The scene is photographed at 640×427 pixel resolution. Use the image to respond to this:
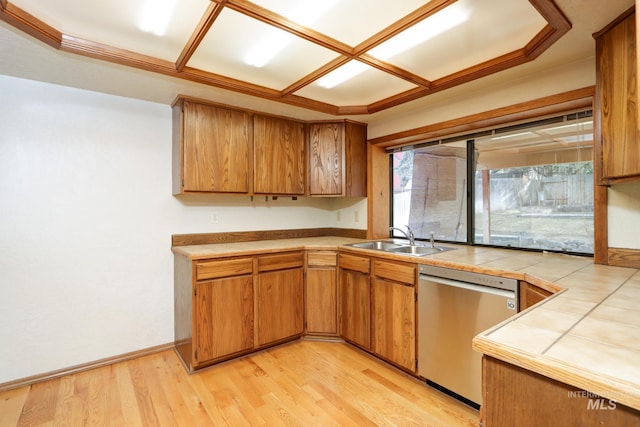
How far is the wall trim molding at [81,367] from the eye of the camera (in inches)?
85.2

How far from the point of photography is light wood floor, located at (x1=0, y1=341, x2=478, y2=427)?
72.1 inches

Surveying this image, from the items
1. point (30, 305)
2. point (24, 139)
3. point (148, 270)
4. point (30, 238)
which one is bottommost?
point (30, 305)

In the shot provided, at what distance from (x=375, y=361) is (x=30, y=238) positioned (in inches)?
110

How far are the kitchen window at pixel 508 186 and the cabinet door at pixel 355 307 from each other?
3.11ft

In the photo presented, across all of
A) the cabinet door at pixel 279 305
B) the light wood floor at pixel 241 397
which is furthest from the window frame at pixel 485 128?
the light wood floor at pixel 241 397

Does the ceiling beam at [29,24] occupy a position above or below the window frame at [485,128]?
above

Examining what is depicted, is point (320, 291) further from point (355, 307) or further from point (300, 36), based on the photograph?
point (300, 36)

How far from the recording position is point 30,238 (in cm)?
223

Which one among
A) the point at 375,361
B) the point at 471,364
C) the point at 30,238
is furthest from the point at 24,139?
the point at 471,364

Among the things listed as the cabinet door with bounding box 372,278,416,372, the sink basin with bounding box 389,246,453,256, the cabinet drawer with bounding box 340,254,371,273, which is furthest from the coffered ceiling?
the cabinet door with bounding box 372,278,416,372

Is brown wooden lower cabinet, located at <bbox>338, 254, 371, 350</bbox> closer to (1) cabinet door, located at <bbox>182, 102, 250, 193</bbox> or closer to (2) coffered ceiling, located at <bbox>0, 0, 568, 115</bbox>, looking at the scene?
(1) cabinet door, located at <bbox>182, 102, 250, 193</bbox>

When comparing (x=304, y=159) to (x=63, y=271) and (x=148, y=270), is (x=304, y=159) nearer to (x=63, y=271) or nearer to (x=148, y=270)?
(x=148, y=270)

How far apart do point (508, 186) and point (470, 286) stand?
1162mm

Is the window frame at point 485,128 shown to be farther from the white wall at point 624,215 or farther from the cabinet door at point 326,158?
the cabinet door at point 326,158
